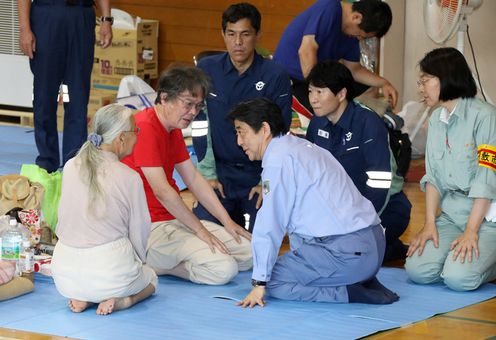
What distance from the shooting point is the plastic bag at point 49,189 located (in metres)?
5.55

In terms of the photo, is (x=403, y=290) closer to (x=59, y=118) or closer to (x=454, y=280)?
(x=454, y=280)

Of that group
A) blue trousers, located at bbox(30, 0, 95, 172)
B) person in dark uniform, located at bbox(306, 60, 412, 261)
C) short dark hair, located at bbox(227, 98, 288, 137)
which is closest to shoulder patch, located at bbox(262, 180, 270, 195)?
short dark hair, located at bbox(227, 98, 288, 137)

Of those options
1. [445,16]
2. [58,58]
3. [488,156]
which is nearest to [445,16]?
[445,16]

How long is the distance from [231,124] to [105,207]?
5.37 feet

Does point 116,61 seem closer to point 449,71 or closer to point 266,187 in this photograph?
point 449,71

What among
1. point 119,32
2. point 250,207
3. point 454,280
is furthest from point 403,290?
point 119,32

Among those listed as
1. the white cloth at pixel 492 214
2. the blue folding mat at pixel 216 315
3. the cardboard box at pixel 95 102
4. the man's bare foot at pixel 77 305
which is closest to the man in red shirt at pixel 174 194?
the blue folding mat at pixel 216 315

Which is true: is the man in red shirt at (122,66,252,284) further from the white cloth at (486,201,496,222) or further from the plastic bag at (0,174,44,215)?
the white cloth at (486,201,496,222)

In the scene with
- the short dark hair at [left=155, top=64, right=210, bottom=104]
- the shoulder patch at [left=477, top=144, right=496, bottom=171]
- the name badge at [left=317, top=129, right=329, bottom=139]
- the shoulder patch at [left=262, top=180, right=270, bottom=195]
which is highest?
the short dark hair at [left=155, top=64, right=210, bottom=104]

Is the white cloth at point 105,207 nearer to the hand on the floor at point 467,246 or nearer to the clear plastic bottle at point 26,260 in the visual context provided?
the clear plastic bottle at point 26,260

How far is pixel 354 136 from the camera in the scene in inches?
214

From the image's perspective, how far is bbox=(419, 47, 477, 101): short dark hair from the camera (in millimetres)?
5082

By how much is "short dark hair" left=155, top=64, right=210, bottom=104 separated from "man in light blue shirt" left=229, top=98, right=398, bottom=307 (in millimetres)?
390

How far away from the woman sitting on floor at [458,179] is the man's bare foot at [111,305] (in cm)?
140
